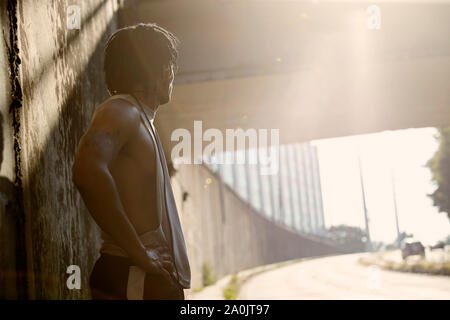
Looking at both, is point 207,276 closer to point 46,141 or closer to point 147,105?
point 46,141

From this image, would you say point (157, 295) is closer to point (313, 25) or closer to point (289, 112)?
point (313, 25)

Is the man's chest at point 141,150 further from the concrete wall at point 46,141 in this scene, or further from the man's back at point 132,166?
the concrete wall at point 46,141

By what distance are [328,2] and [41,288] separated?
26.9 feet

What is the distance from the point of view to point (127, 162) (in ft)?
6.54

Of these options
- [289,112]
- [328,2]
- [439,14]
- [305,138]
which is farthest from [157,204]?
[305,138]

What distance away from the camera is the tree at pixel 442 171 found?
119ft

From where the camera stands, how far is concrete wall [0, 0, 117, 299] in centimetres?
287

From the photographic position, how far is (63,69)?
406 cm

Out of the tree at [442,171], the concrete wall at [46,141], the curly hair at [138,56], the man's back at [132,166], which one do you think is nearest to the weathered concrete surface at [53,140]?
the concrete wall at [46,141]

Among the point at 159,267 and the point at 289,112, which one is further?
the point at 289,112

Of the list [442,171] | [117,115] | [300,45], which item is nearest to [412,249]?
[442,171]

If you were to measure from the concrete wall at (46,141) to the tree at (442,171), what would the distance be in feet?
115

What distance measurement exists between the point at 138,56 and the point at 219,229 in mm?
24111

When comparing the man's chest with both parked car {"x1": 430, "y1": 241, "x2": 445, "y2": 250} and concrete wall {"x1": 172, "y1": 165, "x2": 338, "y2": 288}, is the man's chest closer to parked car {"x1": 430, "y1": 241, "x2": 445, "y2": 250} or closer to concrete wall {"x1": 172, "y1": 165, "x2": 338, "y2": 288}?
concrete wall {"x1": 172, "y1": 165, "x2": 338, "y2": 288}
